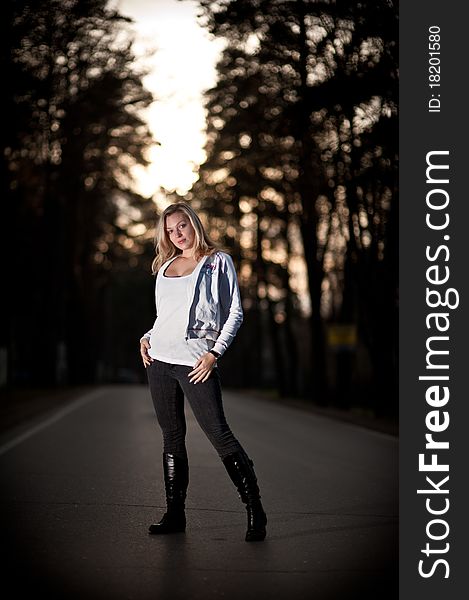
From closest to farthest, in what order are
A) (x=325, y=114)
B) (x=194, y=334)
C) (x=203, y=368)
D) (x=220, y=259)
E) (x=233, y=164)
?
(x=203, y=368), (x=194, y=334), (x=220, y=259), (x=325, y=114), (x=233, y=164)

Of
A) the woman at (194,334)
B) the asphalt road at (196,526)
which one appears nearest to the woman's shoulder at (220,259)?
the woman at (194,334)

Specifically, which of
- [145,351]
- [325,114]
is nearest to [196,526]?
[145,351]

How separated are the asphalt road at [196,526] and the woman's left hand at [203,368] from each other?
3.39 ft

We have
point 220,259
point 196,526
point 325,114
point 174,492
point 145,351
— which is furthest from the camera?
point 325,114

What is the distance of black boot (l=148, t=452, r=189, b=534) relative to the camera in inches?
288

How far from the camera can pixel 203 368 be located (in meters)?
6.79

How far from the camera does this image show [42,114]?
84.0ft

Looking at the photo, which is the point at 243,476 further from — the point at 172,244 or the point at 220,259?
the point at 172,244

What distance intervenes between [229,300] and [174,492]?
52.1 inches

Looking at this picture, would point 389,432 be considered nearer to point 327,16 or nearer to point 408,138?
point 327,16

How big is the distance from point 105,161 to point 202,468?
28995 mm

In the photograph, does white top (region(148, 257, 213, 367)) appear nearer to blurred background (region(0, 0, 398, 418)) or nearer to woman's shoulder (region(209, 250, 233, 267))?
woman's shoulder (region(209, 250, 233, 267))

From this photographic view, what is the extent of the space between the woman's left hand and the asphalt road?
103cm

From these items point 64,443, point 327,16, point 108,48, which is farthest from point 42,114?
point 64,443
